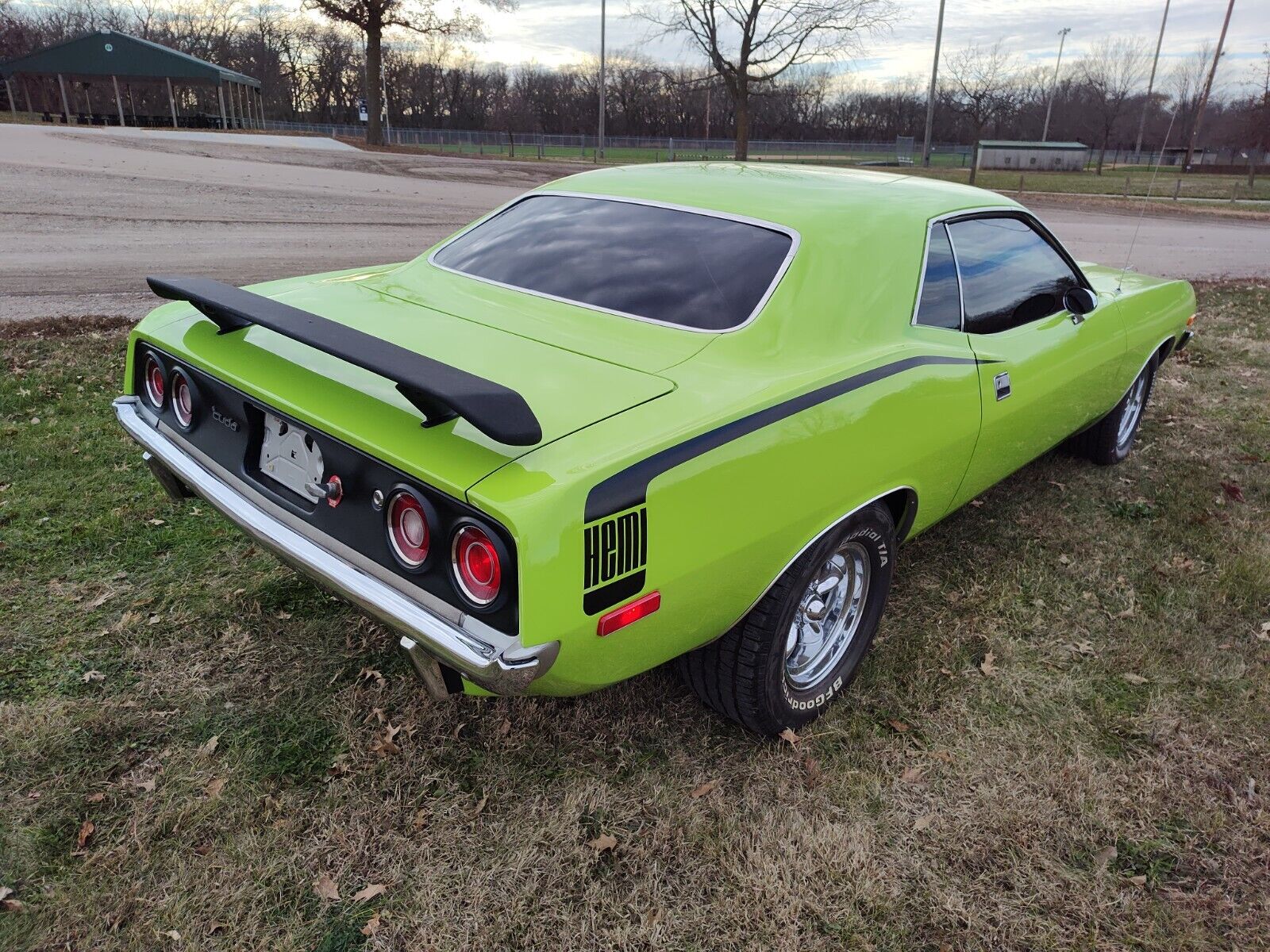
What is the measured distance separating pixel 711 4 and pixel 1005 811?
1254 inches

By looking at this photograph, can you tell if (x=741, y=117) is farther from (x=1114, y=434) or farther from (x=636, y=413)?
(x=636, y=413)

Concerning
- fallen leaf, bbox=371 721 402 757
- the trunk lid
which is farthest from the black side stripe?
fallen leaf, bbox=371 721 402 757

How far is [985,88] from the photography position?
4025cm

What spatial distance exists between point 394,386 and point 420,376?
1.14 feet

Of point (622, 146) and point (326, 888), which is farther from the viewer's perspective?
point (622, 146)

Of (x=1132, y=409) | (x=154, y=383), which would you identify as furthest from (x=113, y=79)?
(x=1132, y=409)

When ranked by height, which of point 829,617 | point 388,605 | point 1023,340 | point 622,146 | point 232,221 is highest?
point 622,146

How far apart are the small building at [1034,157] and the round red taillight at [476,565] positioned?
48.6 m

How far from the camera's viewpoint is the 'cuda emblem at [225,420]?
2.53 m

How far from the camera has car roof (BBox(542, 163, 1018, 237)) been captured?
289 cm

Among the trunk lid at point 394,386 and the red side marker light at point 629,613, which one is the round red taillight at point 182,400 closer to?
the trunk lid at point 394,386

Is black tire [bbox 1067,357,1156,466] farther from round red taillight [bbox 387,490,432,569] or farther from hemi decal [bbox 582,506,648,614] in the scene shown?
round red taillight [bbox 387,490,432,569]

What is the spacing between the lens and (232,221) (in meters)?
12.7

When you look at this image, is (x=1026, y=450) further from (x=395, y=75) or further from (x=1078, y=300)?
(x=395, y=75)
